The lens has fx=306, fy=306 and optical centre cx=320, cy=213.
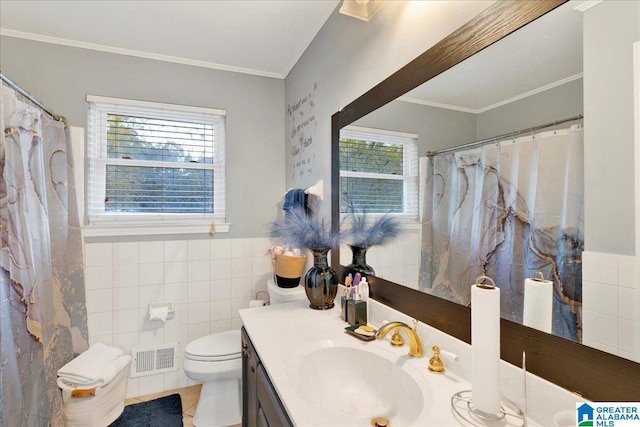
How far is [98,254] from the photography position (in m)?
2.12

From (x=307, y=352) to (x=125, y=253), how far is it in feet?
5.76

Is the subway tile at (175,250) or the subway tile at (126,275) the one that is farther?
the subway tile at (175,250)

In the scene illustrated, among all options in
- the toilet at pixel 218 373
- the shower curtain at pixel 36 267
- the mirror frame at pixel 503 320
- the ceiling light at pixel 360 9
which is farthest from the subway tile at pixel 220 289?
the ceiling light at pixel 360 9

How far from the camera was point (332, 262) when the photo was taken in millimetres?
1764

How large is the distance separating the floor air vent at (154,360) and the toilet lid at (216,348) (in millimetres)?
458

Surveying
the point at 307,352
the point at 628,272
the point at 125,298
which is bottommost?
the point at 125,298

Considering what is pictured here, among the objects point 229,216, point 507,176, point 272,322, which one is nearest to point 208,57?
point 229,216

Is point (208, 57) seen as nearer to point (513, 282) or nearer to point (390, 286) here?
point (390, 286)

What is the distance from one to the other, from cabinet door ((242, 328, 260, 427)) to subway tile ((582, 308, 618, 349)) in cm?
93

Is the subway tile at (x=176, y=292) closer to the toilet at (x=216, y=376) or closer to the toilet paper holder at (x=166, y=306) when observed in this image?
the toilet paper holder at (x=166, y=306)

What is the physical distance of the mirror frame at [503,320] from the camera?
605mm

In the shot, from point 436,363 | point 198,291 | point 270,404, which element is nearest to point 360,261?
point 436,363

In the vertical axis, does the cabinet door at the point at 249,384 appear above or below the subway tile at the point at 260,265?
below

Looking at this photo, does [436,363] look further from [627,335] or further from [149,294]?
[149,294]
